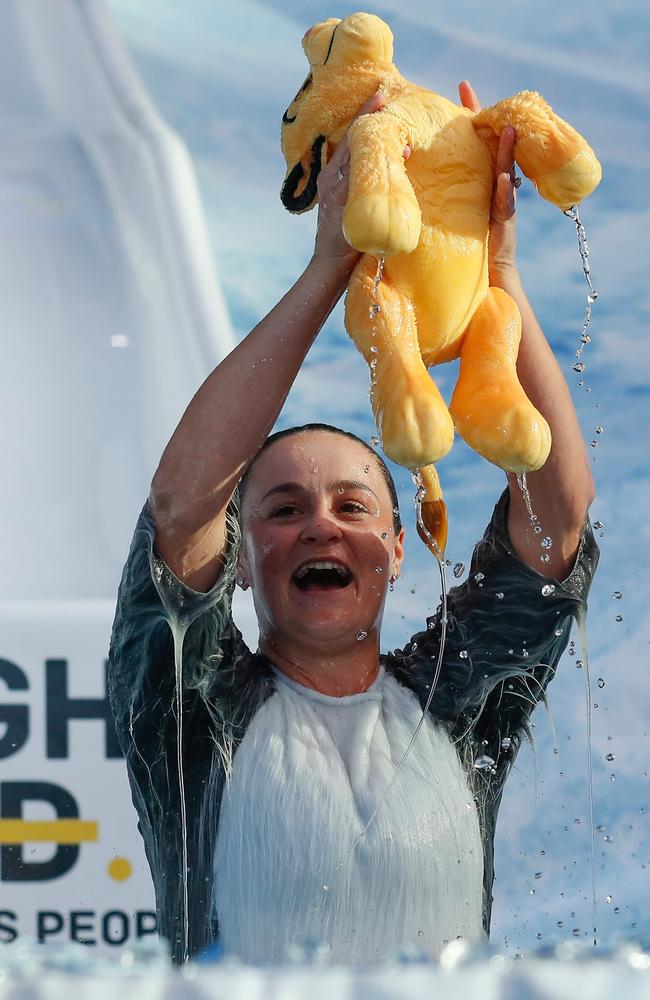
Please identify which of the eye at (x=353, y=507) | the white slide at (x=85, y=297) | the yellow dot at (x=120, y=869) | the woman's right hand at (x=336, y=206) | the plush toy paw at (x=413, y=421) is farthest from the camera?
the white slide at (x=85, y=297)

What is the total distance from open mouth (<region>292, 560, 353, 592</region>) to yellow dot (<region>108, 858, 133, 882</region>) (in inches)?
32.4

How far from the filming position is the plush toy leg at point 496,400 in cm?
77

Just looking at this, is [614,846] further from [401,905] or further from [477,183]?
[477,183]

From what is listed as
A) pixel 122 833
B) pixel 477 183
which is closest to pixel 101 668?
pixel 122 833

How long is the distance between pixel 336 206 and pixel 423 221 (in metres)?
0.06

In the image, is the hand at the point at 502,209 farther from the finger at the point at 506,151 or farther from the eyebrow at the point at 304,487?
the eyebrow at the point at 304,487

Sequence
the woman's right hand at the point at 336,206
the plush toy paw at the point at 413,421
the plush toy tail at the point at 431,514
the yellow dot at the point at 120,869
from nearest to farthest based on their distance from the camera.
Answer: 1. the plush toy paw at the point at 413,421
2. the woman's right hand at the point at 336,206
3. the plush toy tail at the point at 431,514
4. the yellow dot at the point at 120,869

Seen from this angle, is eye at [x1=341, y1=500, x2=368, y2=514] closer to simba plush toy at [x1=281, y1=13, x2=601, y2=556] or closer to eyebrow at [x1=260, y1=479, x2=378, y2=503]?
eyebrow at [x1=260, y1=479, x2=378, y2=503]

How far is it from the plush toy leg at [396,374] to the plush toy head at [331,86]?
3.7 inches

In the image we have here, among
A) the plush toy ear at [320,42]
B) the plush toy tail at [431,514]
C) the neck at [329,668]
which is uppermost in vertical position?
the plush toy ear at [320,42]

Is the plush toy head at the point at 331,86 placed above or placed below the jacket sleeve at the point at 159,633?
above

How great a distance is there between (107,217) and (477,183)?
1153 millimetres

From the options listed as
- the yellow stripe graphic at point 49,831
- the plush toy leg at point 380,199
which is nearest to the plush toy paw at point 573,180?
the plush toy leg at point 380,199

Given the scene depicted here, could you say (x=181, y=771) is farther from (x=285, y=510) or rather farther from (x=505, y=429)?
(x=505, y=429)
